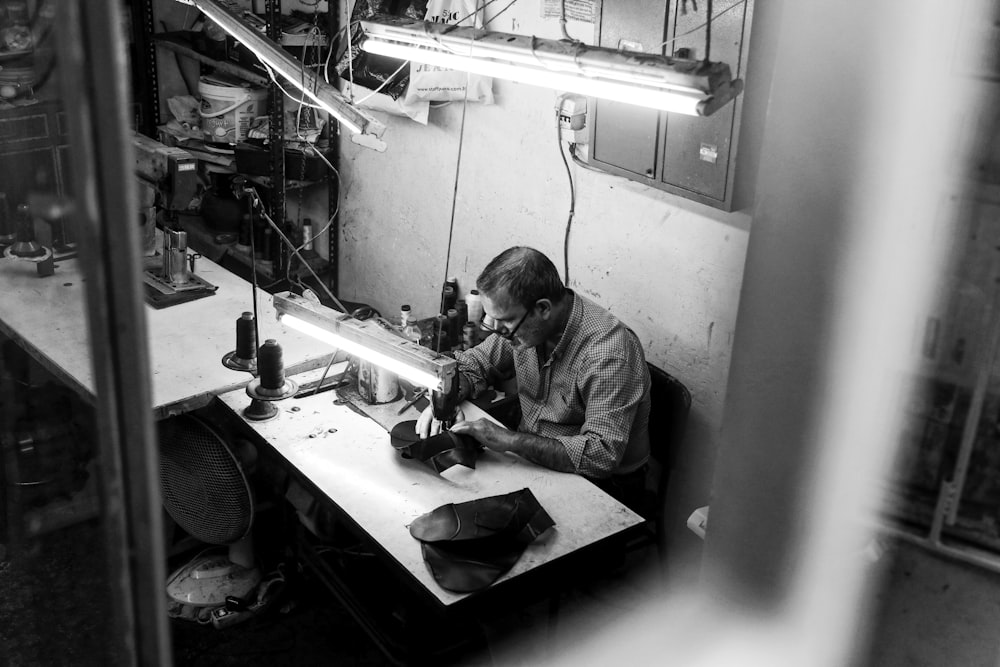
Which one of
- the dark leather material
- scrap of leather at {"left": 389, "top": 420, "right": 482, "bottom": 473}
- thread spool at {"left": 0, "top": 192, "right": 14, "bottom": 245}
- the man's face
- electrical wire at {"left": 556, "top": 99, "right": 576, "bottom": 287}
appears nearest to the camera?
thread spool at {"left": 0, "top": 192, "right": 14, "bottom": 245}

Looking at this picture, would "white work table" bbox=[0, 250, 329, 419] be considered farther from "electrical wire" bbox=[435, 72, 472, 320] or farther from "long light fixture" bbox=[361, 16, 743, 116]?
"long light fixture" bbox=[361, 16, 743, 116]

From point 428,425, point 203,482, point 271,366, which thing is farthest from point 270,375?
point 428,425

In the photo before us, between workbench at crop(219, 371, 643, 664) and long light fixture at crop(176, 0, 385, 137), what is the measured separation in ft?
2.74

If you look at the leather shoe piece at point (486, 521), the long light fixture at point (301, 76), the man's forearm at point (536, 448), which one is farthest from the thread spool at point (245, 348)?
the leather shoe piece at point (486, 521)

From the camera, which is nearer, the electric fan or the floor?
the floor

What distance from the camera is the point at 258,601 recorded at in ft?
10.0

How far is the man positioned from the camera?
2.58 m

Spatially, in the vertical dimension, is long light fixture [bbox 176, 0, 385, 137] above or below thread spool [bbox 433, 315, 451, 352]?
above

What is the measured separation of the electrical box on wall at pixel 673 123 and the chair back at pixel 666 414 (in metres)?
0.58

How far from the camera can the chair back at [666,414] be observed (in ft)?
9.38

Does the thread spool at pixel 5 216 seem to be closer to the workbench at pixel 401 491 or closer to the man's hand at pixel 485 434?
the workbench at pixel 401 491

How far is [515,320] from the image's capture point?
2725 mm

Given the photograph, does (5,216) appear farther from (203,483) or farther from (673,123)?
(673,123)

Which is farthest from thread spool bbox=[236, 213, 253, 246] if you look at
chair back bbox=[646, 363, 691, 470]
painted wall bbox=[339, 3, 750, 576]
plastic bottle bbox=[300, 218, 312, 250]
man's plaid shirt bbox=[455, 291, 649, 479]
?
chair back bbox=[646, 363, 691, 470]
